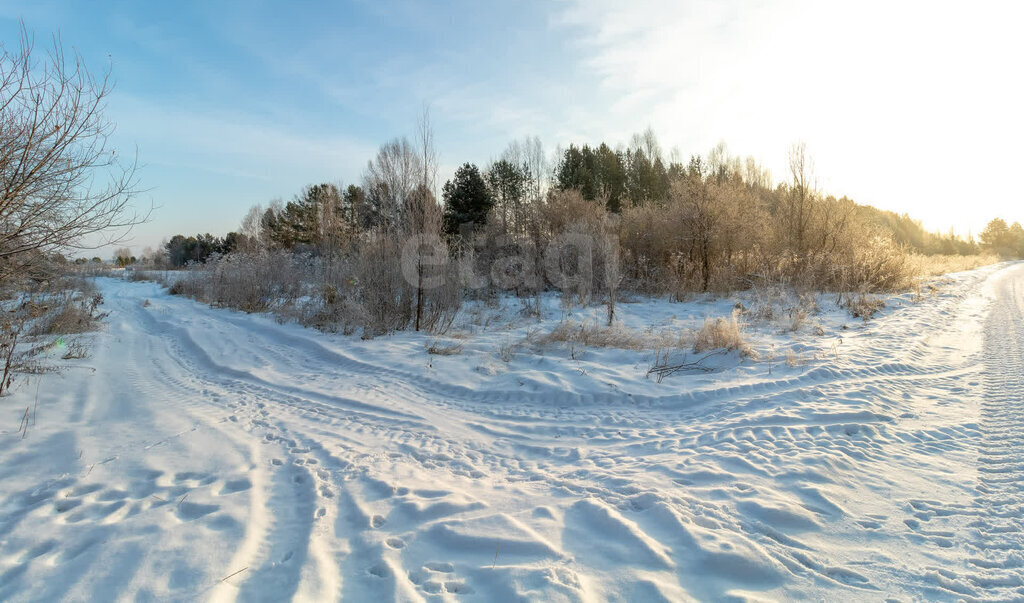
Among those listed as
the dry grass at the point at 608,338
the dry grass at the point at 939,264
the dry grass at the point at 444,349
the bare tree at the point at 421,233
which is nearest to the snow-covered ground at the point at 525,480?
the dry grass at the point at 444,349

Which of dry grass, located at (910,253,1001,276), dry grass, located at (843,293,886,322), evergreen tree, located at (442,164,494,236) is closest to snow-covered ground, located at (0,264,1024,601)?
dry grass, located at (843,293,886,322)

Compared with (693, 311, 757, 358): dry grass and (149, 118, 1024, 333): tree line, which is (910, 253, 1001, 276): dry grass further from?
(693, 311, 757, 358): dry grass

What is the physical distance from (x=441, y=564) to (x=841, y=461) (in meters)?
3.44

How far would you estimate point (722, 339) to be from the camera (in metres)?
7.39

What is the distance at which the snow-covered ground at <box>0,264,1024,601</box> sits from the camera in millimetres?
2389

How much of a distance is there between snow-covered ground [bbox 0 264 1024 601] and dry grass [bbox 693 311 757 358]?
280 mm

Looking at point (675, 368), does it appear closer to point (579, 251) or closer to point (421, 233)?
point (421, 233)

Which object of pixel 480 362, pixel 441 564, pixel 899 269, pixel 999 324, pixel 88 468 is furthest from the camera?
pixel 899 269

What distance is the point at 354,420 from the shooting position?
16.9 feet

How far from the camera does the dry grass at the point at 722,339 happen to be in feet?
23.6

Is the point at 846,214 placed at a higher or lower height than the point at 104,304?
higher

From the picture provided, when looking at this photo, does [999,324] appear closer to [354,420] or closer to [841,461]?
[841,461]

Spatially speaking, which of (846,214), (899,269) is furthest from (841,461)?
(846,214)

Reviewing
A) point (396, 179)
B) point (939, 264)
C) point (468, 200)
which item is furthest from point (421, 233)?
point (939, 264)
